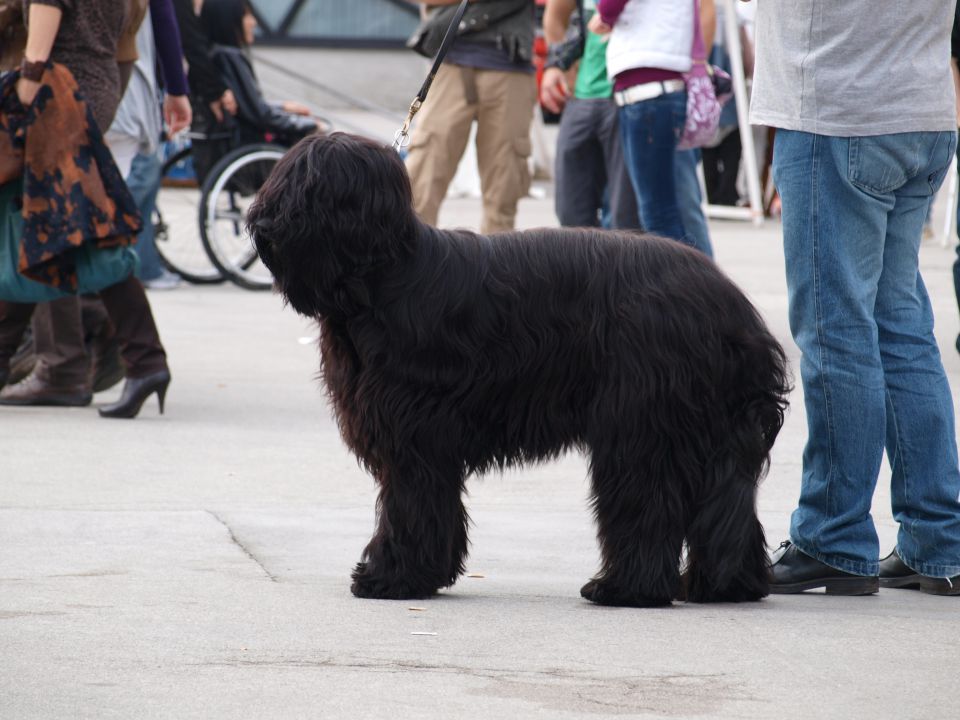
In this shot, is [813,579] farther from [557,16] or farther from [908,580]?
[557,16]

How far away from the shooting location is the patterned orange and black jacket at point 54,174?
638 centimetres

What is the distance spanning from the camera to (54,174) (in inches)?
253

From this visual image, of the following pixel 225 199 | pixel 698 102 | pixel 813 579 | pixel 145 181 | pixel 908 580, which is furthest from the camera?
pixel 225 199

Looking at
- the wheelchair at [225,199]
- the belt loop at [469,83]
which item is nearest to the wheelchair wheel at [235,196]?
the wheelchair at [225,199]

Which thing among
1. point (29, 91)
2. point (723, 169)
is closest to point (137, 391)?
point (29, 91)

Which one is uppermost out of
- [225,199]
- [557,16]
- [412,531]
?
[557,16]

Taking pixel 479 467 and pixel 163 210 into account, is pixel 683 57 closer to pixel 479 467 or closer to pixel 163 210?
pixel 479 467

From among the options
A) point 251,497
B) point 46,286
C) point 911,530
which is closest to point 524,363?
point 911,530

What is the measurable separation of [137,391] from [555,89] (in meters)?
3.06

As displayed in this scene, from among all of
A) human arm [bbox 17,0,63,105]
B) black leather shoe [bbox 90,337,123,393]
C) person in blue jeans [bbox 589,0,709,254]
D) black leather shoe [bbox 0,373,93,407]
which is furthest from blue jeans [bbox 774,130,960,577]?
black leather shoe [bbox 90,337,123,393]

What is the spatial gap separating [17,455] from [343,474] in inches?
46.6

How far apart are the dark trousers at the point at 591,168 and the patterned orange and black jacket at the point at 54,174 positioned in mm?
2663

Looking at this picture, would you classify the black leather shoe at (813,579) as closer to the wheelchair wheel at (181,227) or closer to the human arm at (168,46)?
the human arm at (168,46)

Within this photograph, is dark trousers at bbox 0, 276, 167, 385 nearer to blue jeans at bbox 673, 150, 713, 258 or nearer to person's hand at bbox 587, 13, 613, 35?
person's hand at bbox 587, 13, 613, 35
